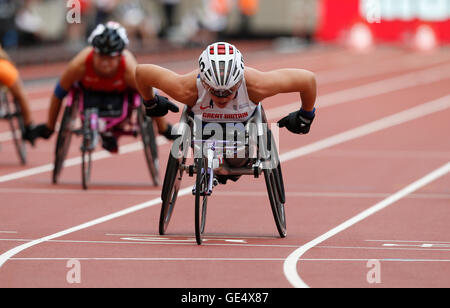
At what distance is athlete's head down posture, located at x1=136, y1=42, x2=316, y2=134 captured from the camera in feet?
35.9

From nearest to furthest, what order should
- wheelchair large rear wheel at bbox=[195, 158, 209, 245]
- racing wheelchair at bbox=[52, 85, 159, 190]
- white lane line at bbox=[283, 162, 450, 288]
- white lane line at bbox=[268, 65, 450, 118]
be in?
1. white lane line at bbox=[283, 162, 450, 288]
2. wheelchair large rear wheel at bbox=[195, 158, 209, 245]
3. racing wheelchair at bbox=[52, 85, 159, 190]
4. white lane line at bbox=[268, 65, 450, 118]

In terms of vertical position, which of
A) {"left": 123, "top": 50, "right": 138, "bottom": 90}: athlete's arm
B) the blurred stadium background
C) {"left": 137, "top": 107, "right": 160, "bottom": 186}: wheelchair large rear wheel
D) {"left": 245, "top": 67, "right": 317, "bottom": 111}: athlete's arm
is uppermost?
the blurred stadium background

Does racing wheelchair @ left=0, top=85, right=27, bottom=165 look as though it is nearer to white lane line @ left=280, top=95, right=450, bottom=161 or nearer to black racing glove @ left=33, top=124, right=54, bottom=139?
black racing glove @ left=33, top=124, right=54, bottom=139

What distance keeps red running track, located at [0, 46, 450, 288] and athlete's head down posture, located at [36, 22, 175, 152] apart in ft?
3.89

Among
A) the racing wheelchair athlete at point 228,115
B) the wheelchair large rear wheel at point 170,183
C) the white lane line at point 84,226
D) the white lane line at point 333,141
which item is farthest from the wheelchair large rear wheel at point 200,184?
the white lane line at point 84,226

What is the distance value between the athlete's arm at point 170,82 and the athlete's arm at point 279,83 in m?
0.47

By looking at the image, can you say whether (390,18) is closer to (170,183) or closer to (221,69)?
(170,183)

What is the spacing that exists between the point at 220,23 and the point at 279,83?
142 ft

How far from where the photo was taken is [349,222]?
1297 centimetres

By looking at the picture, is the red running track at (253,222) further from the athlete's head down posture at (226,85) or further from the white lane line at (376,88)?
the white lane line at (376,88)

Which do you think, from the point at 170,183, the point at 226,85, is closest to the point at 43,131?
the point at 170,183

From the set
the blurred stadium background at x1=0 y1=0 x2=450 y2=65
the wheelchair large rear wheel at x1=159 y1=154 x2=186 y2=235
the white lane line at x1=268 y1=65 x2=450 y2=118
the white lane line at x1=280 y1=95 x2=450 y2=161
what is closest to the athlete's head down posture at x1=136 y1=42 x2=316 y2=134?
the wheelchair large rear wheel at x1=159 y1=154 x2=186 y2=235
